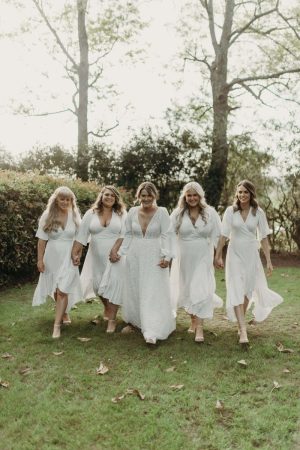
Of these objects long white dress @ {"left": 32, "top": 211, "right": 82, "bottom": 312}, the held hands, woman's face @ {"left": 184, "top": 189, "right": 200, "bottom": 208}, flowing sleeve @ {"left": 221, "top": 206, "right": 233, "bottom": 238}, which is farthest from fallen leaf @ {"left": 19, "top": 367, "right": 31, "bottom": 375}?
flowing sleeve @ {"left": 221, "top": 206, "right": 233, "bottom": 238}

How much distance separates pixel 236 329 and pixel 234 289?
97 cm

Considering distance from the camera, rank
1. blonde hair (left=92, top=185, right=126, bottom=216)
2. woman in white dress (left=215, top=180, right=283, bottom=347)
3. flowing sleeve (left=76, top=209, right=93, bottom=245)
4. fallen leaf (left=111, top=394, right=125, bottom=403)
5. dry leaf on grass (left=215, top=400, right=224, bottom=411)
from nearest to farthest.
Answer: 1. dry leaf on grass (left=215, top=400, right=224, bottom=411)
2. fallen leaf (left=111, top=394, right=125, bottom=403)
3. woman in white dress (left=215, top=180, right=283, bottom=347)
4. flowing sleeve (left=76, top=209, right=93, bottom=245)
5. blonde hair (left=92, top=185, right=126, bottom=216)

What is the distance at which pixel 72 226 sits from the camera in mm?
8102

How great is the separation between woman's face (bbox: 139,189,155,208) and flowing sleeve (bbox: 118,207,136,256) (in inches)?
12.8

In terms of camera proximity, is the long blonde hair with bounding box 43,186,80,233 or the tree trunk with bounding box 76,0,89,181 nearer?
the long blonde hair with bounding box 43,186,80,233

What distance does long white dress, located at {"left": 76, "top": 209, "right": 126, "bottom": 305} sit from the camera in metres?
8.01

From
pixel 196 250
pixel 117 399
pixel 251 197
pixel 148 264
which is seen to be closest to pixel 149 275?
pixel 148 264

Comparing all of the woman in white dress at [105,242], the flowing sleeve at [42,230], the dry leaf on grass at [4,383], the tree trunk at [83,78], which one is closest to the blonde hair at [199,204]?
the woman in white dress at [105,242]

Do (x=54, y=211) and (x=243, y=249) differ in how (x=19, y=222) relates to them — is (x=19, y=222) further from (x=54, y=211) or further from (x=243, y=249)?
(x=243, y=249)

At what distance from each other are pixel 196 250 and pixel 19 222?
487 centimetres

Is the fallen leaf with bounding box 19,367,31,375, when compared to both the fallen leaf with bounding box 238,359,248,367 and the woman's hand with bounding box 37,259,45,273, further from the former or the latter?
the fallen leaf with bounding box 238,359,248,367

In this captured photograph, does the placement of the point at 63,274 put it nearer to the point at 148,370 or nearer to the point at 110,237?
the point at 110,237

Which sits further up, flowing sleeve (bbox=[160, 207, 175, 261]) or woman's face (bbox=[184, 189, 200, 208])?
woman's face (bbox=[184, 189, 200, 208])

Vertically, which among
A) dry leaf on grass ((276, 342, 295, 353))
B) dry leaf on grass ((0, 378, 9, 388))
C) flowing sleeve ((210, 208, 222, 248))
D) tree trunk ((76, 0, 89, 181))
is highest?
tree trunk ((76, 0, 89, 181))
